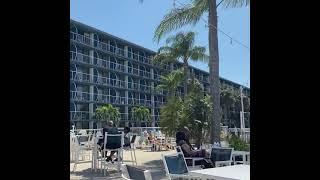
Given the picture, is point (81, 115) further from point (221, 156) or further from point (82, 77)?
point (221, 156)

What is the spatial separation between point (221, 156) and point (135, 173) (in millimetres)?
3237

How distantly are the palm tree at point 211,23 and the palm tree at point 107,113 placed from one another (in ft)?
117

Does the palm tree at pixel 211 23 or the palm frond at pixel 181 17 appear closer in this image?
the palm tree at pixel 211 23

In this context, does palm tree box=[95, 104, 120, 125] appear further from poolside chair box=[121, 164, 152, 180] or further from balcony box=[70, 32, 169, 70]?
poolside chair box=[121, 164, 152, 180]

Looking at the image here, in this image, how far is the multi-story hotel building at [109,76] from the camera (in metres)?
48.1

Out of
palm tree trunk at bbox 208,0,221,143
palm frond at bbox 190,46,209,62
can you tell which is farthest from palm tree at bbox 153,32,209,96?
palm tree trunk at bbox 208,0,221,143

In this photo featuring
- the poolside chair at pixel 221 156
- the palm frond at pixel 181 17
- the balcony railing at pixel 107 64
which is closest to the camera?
the poolside chair at pixel 221 156

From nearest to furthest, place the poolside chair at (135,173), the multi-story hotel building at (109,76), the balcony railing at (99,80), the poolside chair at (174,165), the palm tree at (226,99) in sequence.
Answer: the poolside chair at (135,173) → the poolside chair at (174,165) → the balcony railing at (99,80) → the multi-story hotel building at (109,76) → the palm tree at (226,99)

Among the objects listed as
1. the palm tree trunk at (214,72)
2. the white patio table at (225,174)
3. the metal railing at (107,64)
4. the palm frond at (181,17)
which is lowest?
the white patio table at (225,174)

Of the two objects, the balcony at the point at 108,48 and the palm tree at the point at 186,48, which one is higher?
the balcony at the point at 108,48

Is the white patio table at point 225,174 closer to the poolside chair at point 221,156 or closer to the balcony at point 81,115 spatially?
the poolside chair at point 221,156

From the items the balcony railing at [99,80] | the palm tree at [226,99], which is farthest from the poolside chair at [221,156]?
the palm tree at [226,99]
